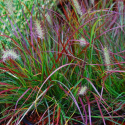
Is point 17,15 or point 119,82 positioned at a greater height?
point 17,15

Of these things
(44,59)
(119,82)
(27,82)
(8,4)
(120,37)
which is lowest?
(119,82)

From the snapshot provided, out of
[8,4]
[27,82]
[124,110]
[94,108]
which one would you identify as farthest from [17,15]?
[124,110]

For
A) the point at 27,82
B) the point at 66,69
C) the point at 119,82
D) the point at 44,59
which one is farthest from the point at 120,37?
the point at 27,82

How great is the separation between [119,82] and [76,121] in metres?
0.45

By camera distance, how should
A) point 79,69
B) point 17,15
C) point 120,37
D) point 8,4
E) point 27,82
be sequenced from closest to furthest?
1. point 8,4
2. point 27,82
3. point 79,69
4. point 120,37
5. point 17,15

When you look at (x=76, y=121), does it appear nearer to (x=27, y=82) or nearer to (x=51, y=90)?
(x=51, y=90)

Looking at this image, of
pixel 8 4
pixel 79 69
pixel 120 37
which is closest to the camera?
pixel 8 4

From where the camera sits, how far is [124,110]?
133cm

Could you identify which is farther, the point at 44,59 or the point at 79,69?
the point at 79,69

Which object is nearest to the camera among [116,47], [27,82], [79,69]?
[27,82]

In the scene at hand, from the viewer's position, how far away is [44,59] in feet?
4.50

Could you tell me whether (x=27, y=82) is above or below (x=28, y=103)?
above

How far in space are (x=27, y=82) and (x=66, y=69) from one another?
32cm

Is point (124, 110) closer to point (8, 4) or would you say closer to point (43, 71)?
point (43, 71)
